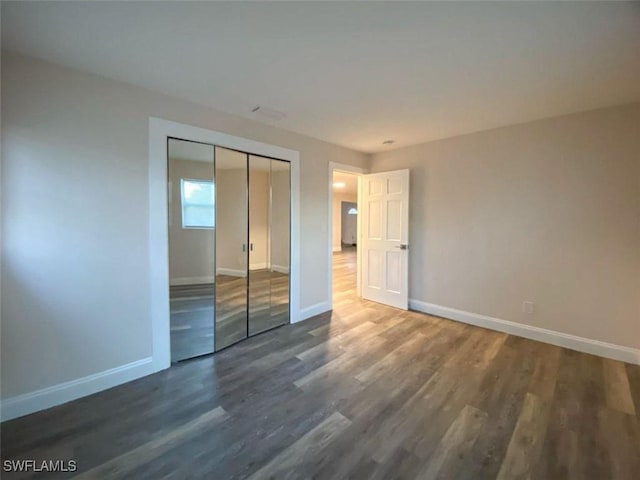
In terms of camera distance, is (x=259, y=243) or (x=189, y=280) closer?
(x=189, y=280)

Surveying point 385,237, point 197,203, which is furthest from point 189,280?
point 385,237

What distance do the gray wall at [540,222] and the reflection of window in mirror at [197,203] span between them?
288cm

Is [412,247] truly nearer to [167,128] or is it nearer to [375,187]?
[375,187]

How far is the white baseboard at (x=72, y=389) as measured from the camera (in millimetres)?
1896

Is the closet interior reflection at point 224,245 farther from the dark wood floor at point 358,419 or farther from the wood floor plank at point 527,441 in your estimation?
the wood floor plank at point 527,441

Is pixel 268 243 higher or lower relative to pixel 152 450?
higher

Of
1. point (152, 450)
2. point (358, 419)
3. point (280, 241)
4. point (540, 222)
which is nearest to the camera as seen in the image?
point (152, 450)

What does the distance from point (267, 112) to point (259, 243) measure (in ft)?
4.71

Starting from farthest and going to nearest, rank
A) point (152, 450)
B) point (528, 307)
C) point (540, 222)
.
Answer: point (528, 307)
point (540, 222)
point (152, 450)

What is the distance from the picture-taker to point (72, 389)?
210cm

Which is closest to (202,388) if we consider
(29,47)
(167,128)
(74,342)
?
(74,342)

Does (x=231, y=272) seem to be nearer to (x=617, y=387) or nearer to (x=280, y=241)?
(x=280, y=241)

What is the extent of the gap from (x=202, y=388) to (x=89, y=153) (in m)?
2.03

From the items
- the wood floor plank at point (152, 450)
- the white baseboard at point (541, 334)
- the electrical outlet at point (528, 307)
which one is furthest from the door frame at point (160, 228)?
the electrical outlet at point (528, 307)
